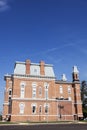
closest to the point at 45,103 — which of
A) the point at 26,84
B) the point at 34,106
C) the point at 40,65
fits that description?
the point at 34,106

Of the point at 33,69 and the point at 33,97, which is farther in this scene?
the point at 33,69

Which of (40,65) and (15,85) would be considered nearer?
(15,85)

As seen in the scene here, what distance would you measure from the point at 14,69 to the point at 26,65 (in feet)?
12.5

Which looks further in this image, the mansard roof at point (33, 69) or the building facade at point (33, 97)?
the mansard roof at point (33, 69)

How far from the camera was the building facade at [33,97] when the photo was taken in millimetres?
57156

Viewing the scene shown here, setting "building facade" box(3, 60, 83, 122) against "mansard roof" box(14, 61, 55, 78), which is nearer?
"building facade" box(3, 60, 83, 122)

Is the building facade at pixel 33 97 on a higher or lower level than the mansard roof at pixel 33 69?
lower

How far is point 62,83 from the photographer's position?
6925 centimetres

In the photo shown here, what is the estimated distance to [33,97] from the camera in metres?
59.0

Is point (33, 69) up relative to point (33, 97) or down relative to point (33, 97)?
up

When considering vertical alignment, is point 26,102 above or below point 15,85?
below

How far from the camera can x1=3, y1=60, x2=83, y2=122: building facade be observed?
57.2 metres

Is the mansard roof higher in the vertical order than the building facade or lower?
higher

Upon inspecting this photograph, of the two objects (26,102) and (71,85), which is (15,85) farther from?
(71,85)
